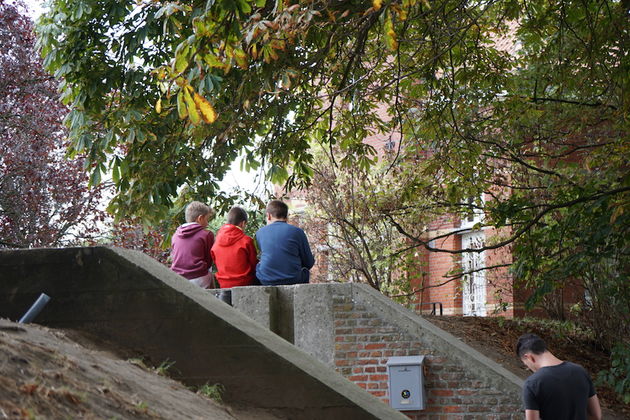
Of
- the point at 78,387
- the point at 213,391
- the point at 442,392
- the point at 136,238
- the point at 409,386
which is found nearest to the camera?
the point at 78,387

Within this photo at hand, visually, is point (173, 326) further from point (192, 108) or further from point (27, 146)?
point (27, 146)

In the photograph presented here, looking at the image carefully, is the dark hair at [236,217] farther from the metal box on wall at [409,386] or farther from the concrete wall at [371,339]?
the metal box on wall at [409,386]

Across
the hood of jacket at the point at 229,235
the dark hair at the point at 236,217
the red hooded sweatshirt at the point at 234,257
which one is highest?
the dark hair at the point at 236,217

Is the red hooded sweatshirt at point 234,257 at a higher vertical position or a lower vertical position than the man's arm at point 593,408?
higher

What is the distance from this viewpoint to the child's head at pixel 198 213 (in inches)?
359

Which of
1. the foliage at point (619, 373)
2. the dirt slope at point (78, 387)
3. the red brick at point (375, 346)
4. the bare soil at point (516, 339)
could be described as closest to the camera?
the dirt slope at point (78, 387)

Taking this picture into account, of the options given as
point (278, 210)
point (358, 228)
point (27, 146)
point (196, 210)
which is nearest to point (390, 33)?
point (278, 210)

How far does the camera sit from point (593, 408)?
19.6 ft

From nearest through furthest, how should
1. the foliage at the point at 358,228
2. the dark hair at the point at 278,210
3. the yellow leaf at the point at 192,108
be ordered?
the yellow leaf at the point at 192,108
the dark hair at the point at 278,210
the foliage at the point at 358,228

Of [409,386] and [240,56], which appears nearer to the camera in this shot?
[240,56]

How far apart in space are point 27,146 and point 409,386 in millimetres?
12187

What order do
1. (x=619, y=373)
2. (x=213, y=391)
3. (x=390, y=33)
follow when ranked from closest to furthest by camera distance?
1. (x=213, y=391)
2. (x=390, y=33)
3. (x=619, y=373)

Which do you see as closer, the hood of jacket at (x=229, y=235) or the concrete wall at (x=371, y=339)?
the concrete wall at (x=371, y=339)

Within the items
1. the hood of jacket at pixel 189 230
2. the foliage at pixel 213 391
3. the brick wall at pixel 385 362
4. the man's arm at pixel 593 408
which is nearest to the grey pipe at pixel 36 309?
the foliage at pixel 213 391
